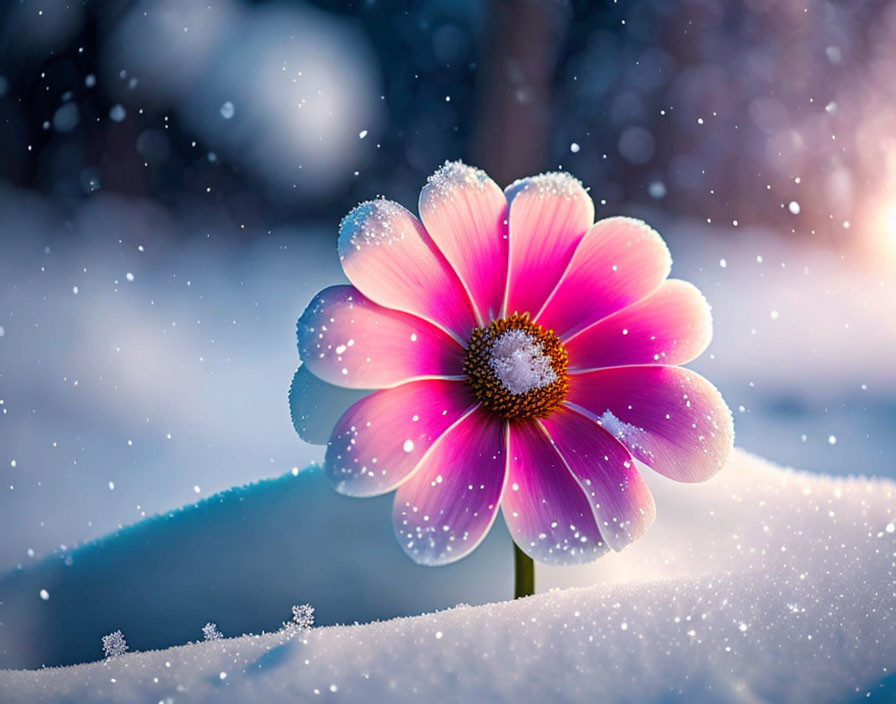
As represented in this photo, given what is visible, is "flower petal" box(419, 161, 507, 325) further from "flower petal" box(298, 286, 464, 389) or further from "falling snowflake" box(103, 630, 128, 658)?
"falling snowflake" box(103, 630, 128, 658)

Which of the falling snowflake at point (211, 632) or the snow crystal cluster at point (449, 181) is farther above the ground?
the snow crystal cluster at point (449, 181)

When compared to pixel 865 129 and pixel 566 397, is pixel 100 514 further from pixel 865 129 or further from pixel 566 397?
pixel 865 129

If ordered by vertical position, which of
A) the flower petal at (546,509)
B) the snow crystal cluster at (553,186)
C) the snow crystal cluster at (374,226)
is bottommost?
the flower petal at (546,509)

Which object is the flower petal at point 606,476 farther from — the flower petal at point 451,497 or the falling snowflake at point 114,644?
the falling snowflake at point 114,644

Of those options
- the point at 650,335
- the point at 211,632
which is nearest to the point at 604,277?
the point at 650,335

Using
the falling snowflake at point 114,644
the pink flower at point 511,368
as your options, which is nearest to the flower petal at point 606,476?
the pink flower at point 511,368

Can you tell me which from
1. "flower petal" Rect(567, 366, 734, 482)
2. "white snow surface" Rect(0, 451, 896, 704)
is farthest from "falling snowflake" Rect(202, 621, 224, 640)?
"flower petal" Rect(567, 366, 734, 482)
